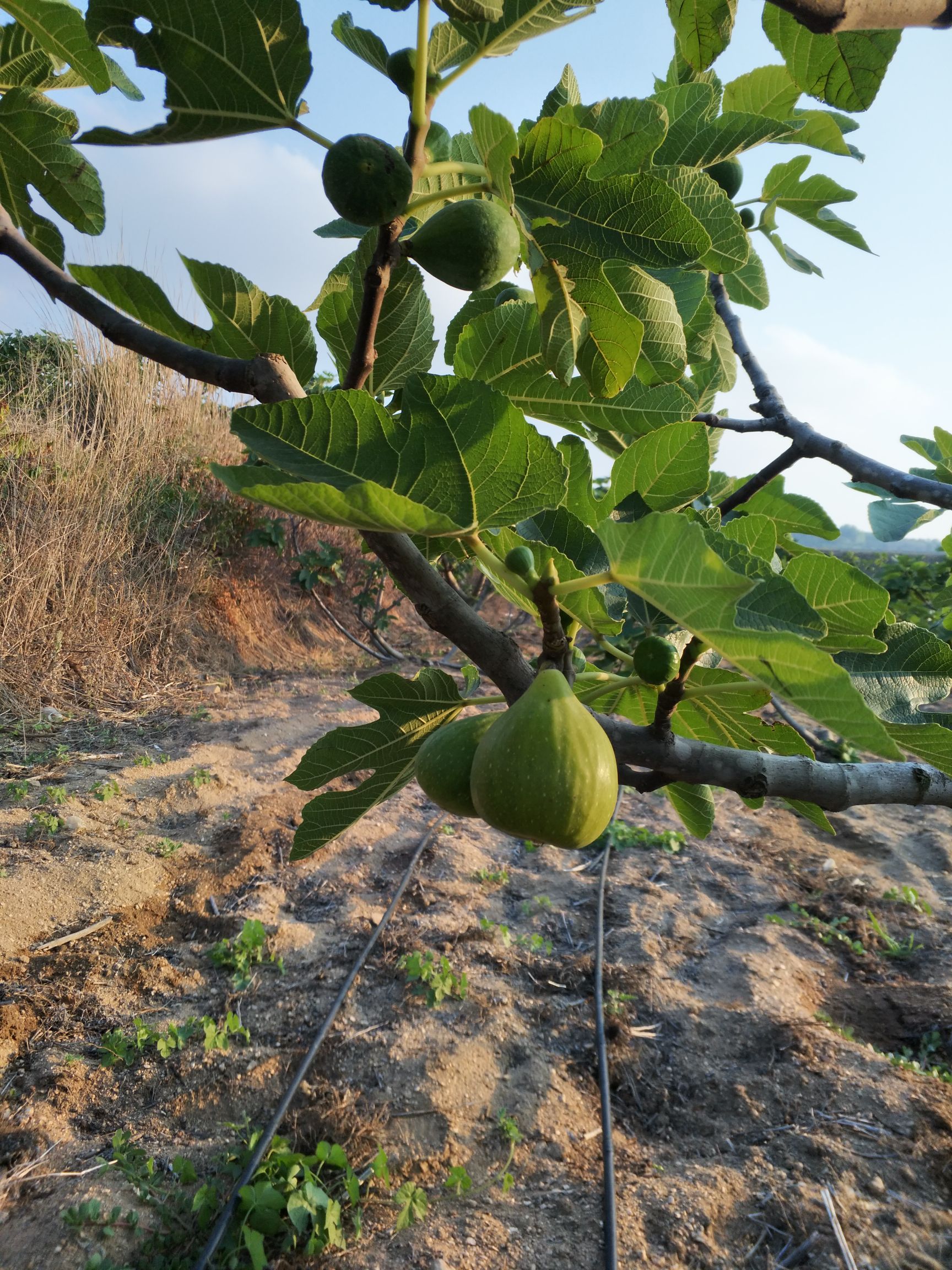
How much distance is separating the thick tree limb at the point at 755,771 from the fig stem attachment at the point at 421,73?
0.56 meters

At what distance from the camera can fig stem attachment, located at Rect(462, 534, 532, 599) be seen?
0.68m

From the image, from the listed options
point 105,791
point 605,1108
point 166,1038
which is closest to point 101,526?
point 105,791

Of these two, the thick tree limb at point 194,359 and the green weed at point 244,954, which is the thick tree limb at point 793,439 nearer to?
the thick tree limb at point 194,359

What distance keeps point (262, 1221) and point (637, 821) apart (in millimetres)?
3693

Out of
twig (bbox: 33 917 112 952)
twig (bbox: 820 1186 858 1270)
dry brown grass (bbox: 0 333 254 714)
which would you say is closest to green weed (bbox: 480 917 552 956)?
twig (bbox: 820 1186 858 1270)

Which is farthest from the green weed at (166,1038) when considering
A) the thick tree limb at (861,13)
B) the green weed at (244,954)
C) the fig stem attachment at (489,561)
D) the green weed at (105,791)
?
the thick tree limb at (861,13)

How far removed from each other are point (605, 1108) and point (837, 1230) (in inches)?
29.9

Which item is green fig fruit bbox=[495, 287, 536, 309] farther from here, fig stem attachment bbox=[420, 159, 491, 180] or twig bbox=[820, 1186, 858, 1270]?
twig bbox=[820, 1186, 858, 1270]

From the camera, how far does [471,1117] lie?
8.97 ft

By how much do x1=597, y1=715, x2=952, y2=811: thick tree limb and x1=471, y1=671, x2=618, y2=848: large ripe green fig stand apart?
108 millimetres

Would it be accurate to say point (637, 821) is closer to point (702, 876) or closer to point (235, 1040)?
point (702, 876)

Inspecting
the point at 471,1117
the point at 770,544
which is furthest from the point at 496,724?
the point at 471,1117

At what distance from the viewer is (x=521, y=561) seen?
669 millimetres

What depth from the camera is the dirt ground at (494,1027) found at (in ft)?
7.60
